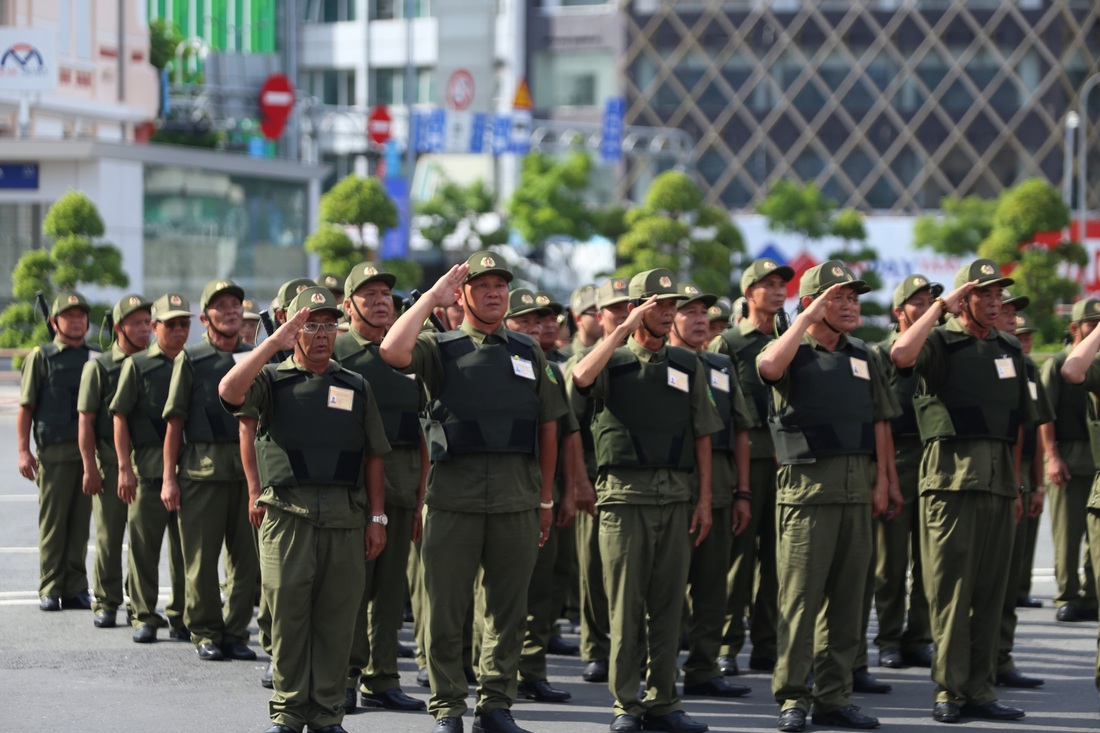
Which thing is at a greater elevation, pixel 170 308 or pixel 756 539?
pixel 170 308

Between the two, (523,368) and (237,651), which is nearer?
(523,368)

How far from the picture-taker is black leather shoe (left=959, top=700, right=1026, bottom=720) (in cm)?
919

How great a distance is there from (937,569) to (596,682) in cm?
228

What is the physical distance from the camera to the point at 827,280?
29.3 feet

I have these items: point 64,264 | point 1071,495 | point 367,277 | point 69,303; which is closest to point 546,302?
point 367,277

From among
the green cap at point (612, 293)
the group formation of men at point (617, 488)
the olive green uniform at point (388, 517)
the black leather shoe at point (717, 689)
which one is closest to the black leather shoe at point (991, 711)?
the group formation of men at point (617, 488)

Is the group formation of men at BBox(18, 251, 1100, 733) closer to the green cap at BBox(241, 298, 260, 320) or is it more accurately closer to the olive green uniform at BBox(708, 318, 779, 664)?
the olive green uniform at BBox(708, 318, 779, 664)

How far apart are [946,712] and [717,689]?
1382 millimetres

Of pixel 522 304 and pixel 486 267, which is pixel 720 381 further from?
pixel 486 267

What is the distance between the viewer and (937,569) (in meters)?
9.16

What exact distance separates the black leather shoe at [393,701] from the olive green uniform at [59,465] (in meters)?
3.86

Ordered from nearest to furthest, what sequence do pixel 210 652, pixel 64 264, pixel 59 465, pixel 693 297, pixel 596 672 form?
pixel 693 297
pixel 596 672
pixel 210 652
pixel 59 465
pixel 64 264

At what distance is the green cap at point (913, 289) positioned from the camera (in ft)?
33.8

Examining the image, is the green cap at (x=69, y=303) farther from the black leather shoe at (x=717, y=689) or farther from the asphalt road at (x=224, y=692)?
the black leather shoe at (x=717, y=689)
